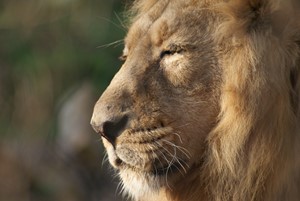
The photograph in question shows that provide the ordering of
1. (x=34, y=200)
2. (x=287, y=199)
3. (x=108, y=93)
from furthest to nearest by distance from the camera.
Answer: (x=34, y=200)
(x=108, y=93)
(x=287, y=199)

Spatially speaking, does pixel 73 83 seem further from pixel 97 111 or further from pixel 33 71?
pixel 97 111

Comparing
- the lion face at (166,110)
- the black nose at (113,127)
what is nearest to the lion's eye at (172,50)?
the lion face at (166,110)

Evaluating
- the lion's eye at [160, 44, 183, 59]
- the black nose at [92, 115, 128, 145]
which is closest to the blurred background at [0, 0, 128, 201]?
the lion's eye at [160, 44, 183, 59]

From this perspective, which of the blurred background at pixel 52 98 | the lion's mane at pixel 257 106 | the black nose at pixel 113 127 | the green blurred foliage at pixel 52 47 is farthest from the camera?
the blurred background at pixel 52 98

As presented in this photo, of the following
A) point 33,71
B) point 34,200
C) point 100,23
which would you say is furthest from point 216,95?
point 34,200

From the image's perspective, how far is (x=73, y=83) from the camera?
292 inches

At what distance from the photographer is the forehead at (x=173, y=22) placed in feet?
10.8

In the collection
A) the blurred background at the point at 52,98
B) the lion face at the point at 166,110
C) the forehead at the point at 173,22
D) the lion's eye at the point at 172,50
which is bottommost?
the blurred background at the point at 52,98

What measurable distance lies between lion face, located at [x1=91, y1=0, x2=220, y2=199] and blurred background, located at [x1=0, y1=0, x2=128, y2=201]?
116 cm

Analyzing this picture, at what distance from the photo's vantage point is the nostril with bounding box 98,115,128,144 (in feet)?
10.4

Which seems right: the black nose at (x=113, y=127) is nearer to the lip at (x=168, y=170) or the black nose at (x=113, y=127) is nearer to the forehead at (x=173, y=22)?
the lip at (x=168, y=170)

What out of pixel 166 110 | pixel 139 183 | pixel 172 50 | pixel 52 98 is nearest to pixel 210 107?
pixel 166 110

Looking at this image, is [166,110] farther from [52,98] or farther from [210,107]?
[52,98]

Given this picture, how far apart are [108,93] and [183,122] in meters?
0.30
